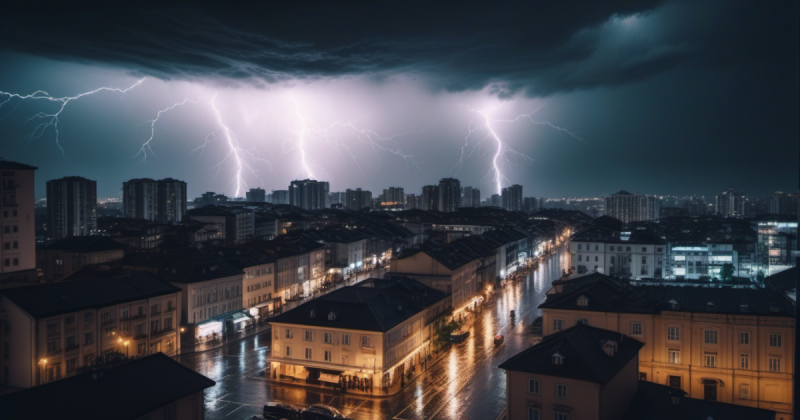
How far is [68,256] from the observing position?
54.9m

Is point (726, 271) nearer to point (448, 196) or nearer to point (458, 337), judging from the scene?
point (458, 337)

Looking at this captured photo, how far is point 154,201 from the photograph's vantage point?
392 ft

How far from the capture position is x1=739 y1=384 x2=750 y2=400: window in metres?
25.6

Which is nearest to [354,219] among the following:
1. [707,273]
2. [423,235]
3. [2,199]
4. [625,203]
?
[423,235]

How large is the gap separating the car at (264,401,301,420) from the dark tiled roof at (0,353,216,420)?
4.53 metres

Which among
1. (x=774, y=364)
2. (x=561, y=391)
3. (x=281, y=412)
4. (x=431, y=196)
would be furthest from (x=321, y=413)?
(x=431, y=196)

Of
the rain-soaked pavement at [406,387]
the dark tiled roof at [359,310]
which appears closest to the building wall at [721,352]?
the rain-soaked pavement at [406,387]

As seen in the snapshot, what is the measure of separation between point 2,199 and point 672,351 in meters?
41.1

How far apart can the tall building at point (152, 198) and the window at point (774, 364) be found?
113 m

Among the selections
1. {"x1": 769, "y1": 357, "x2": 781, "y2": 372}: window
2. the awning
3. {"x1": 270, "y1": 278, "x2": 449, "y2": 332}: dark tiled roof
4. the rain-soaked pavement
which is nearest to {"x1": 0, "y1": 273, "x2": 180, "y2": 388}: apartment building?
the rain-soaked pavement

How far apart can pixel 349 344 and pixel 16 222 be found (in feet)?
83.4

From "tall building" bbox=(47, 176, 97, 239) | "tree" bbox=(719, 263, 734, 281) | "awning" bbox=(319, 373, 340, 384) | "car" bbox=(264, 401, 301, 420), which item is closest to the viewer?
"car" bbox=(264, 401, 301, 420)

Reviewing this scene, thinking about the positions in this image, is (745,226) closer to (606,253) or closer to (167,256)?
(606,253)

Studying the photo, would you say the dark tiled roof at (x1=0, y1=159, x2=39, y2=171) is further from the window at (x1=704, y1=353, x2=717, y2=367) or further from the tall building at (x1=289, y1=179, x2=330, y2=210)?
the tall building at (x1=289, y1=179, x2=330, y2=210)
